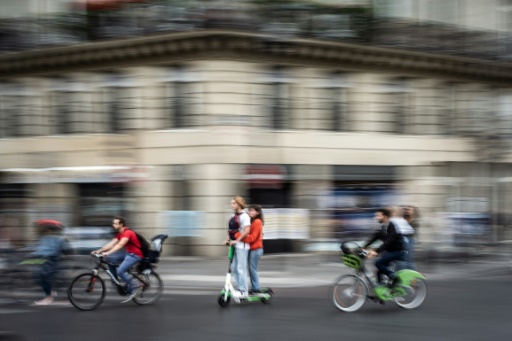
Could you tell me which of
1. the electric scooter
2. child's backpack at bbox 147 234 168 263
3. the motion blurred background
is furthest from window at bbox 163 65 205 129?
the electric scooter

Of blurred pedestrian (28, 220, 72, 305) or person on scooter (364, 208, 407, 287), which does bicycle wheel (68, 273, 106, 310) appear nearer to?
blurred pedestrian (28, 220, 72, 305)

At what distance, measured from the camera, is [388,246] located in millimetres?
11305

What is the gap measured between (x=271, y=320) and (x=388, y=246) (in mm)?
2251

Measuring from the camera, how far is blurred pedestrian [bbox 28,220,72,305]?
40.0ft

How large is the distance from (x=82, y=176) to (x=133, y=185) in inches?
60.5

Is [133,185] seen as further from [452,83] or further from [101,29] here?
[452,83]

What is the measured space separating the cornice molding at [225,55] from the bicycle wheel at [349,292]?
35.6 feet

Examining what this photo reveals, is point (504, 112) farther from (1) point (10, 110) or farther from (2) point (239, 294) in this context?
(2) point (239, 294)

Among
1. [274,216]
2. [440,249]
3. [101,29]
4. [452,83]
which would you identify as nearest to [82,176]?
[101,29]

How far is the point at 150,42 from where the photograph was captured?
20.8m

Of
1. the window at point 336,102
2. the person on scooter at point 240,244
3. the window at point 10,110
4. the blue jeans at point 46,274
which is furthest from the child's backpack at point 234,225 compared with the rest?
the window at point 10,110

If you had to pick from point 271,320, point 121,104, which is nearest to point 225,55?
point 121,104

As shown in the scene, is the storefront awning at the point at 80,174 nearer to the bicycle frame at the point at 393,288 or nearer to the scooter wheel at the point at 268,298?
the scooter wheel at the point at 268,298

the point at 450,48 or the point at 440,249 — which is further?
the point at 450,48
